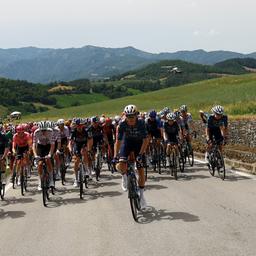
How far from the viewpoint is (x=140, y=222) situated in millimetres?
8766

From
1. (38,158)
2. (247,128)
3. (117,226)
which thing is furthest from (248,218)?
(247,128)

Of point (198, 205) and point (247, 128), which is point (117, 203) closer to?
point (198, 205)

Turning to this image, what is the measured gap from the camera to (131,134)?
9656 millimetres

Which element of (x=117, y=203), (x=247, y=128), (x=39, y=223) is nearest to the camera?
(x=39, y=223)

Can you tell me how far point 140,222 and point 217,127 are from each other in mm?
6576

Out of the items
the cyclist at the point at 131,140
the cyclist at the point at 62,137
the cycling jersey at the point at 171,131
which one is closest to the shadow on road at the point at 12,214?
the cyclist at the point at 131,140

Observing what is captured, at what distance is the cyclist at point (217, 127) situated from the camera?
14088mm

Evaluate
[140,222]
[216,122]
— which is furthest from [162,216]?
[216,122]

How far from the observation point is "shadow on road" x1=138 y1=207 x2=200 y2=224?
8848 mm

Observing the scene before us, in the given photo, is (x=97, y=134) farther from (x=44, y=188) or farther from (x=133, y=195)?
(x=133, y=195)

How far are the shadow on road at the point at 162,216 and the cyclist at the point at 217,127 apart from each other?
5.08m

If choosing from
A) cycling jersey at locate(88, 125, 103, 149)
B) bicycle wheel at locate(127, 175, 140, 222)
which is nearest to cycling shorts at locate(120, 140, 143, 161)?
bicycle wheel at locate(127, 175, 140, 222)

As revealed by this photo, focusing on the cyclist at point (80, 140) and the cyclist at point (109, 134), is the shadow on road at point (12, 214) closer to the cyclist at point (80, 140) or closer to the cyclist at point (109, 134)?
the cyclist at point (80, 140)

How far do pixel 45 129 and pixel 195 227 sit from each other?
5.83m
